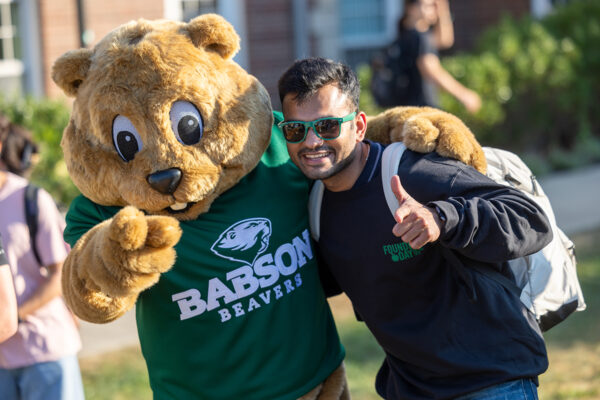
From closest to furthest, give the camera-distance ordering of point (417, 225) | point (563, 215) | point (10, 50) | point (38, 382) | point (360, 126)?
point (417, 225), point (360, 126), point (38, 382), point (563, 215), point (10, 50)

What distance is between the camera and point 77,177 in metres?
2.94

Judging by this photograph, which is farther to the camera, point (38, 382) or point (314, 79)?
point (38, 382)

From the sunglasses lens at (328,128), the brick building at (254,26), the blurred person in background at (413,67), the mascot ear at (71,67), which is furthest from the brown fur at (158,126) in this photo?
the brick building at (254,26)

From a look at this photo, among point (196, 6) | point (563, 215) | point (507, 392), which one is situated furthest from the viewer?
point (196, 6)

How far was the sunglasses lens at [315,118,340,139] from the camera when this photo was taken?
2.88 m

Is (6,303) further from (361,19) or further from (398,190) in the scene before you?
(361,19)

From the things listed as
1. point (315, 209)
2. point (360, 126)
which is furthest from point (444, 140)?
point (315, 209)

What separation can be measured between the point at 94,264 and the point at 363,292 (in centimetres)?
97

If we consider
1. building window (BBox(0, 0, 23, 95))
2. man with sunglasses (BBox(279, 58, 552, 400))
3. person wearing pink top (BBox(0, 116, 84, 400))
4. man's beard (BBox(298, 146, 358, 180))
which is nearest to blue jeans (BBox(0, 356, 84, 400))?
person wearing pink top (BBox(0, 116, 84, 400))

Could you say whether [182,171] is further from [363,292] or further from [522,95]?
[522,95]

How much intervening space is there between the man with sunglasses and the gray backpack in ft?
0.13

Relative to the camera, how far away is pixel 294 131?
2.90 m

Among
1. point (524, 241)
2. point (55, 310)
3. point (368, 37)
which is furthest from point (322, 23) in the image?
point (524, 241)

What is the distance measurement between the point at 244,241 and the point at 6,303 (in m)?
0.84
